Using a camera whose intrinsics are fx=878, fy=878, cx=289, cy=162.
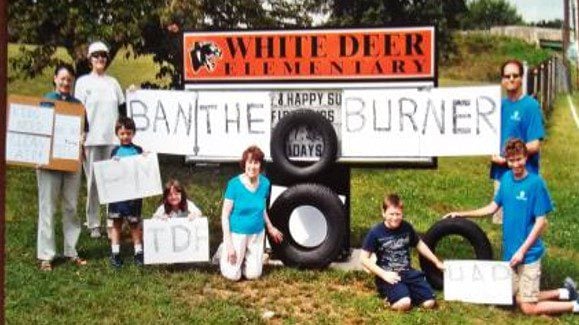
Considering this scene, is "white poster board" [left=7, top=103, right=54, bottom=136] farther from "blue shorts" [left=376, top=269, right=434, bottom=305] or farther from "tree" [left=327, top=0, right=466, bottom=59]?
"tree" [left=327, top=0, right=466, bottom=59]

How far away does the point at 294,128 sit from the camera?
9.05m

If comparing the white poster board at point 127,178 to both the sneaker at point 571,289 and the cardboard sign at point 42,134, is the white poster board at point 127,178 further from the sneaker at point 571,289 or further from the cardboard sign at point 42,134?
the sneaker at point 571,289

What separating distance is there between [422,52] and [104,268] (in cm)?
389

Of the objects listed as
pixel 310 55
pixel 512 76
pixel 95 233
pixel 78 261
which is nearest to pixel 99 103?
pixel 78 261

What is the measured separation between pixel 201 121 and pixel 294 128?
1105 mm

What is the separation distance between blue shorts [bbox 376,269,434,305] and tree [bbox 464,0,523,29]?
69.8 metres

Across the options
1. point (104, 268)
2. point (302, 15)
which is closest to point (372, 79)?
point (104, 268)

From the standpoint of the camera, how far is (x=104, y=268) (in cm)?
882

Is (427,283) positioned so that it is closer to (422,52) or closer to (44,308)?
(422,52)

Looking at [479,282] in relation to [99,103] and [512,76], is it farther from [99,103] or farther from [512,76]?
[99,103]

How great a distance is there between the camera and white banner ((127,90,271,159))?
932cm

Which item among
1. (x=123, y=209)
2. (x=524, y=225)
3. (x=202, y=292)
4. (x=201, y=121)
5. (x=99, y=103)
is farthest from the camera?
(x=201, y=121)

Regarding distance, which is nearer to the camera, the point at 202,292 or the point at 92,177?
the point at 202,292

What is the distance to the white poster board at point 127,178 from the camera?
348 inches
